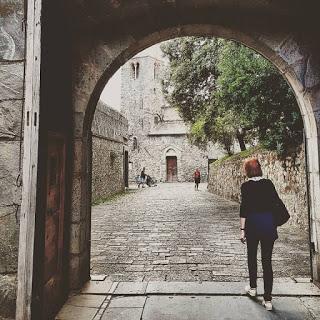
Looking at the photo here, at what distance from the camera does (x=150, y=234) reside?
6902 millimetres

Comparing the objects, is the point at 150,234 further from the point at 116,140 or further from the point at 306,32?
the point at 116,140

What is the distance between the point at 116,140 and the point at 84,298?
14108mm

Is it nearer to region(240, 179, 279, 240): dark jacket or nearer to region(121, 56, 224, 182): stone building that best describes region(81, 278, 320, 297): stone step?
region(240, 179, 279, 240): dark jacket

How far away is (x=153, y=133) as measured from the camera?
3438 cm

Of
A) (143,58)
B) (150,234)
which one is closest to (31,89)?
(150,234)

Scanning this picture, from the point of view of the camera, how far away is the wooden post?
2402 mm

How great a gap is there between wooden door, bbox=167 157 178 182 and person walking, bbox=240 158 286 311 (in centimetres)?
3050

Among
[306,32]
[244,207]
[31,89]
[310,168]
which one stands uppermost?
[306,32]

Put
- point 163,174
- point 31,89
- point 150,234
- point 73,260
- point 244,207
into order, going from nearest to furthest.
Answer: point 31,89
point 244,207
point 73,260
point 150,234
point 163,174

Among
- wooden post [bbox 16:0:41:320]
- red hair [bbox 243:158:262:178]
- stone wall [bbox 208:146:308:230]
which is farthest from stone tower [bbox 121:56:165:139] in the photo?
wooden post [bbox 16:0:41:320]

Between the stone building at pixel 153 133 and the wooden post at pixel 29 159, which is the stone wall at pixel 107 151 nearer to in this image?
the wooden post at pixel 29 159

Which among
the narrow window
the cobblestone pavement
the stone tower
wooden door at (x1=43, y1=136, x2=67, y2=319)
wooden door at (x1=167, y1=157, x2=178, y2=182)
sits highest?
the stone tower

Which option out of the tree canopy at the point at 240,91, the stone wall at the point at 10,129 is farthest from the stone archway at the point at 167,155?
the stone wall at the point at 10,129

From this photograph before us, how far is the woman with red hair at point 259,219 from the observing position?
10.5ft
